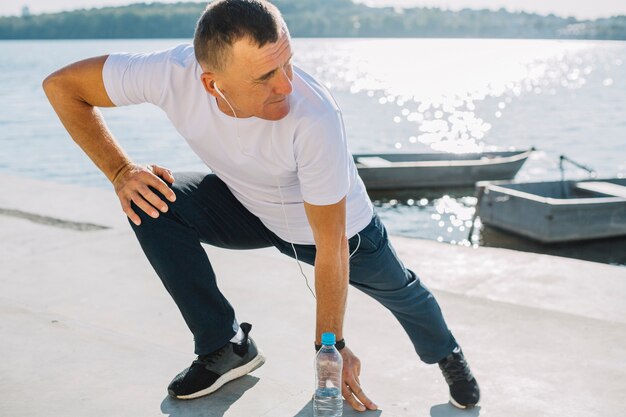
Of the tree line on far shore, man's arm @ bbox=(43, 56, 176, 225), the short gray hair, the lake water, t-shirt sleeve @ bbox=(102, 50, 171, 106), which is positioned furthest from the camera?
the tree line on far shore

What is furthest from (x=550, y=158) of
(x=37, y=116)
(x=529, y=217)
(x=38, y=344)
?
(x=38, y=344)

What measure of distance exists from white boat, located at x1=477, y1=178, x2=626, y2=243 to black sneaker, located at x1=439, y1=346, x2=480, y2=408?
1280 cm

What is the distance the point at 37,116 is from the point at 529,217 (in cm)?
4057

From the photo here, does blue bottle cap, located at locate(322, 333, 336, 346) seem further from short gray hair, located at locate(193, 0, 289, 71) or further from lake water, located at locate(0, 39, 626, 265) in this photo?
lake water, located at locate(0, 39, 626, 265)

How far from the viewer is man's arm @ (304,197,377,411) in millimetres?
2623

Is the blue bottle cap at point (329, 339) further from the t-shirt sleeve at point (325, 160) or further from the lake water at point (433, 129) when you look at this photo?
the lake water at point (433, 129)

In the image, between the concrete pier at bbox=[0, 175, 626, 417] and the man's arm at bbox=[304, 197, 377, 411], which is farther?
the concrete pier at bbox=[0, 175, 626, 417]

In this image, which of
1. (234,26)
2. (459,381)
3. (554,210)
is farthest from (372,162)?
(234,26)

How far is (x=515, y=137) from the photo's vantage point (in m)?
46.6

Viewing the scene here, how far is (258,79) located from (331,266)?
2.05ft

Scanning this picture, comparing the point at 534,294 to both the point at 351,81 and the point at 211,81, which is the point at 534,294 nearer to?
the point at 211,81

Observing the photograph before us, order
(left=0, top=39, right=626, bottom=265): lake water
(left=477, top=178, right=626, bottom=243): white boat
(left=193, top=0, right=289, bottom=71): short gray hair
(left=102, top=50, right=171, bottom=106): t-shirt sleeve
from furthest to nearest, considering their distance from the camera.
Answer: (left=0, top=39, right=626, bottom=265): lake water, (left=477, top=178, right=626, bottom=243): white boat, (left=102, top=50, right=171, bottom=106): t-shirt sleeve, (left=193, top=0, right=289, bottom=71): short gray hair

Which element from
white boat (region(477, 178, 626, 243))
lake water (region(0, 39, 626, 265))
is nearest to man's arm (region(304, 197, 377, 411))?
lake water (region(0, 39, 626, 265))

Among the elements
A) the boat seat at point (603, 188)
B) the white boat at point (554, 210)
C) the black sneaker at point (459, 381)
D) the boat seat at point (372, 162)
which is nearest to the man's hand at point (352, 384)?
the black sneaker at point (459, 381)
